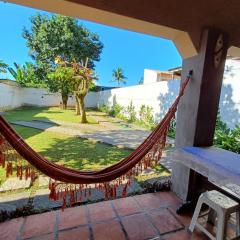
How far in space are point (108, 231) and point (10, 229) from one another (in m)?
0.76

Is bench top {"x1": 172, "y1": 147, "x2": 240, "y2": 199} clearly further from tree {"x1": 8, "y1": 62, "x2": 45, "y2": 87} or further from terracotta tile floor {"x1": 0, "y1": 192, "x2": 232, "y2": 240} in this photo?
tree {"x1": 8, "y1": 62, "x2": 45, "y2": 87}

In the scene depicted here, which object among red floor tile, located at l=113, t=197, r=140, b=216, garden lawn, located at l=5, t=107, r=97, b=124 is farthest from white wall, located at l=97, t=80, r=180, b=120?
red floor tile, located at l=113, t=197, r=140, b=216

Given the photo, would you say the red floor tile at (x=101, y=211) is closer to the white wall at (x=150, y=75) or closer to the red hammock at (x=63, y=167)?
the red hammock at (x=63, y=167)

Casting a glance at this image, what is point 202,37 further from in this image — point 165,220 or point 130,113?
point 130,113

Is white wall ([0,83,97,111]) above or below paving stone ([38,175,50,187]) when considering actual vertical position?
above

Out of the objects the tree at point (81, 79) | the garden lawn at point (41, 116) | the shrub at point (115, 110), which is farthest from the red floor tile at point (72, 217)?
the shrub at point (115, 110)

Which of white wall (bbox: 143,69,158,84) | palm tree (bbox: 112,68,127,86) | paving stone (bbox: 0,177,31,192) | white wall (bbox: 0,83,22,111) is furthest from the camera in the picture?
palm tree (bbox: 112,68,127,86)

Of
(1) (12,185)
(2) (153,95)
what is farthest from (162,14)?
(2) (153,95)

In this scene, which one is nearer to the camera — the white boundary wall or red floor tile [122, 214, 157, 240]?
red floor tile [122, 214, 157, 240]

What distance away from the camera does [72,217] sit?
5.57 ft

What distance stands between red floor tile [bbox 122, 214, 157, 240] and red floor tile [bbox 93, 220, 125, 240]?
66mm

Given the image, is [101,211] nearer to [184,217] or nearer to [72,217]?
[72,217]

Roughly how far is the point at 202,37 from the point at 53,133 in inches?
170

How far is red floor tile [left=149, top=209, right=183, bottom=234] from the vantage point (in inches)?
63.3
